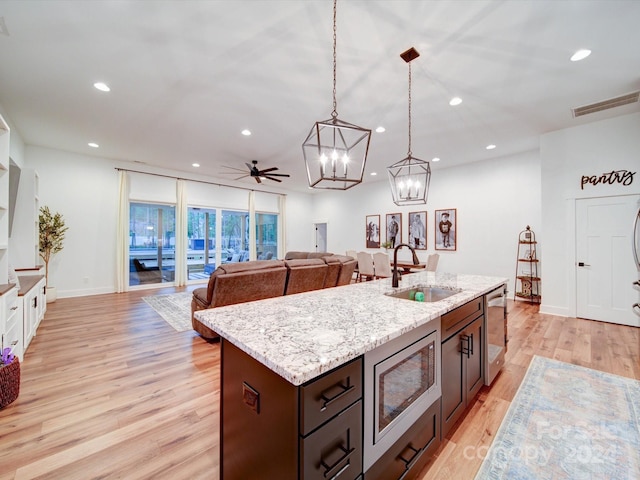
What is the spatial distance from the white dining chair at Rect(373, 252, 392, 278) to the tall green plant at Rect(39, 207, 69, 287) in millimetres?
6587

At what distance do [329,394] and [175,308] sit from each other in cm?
485

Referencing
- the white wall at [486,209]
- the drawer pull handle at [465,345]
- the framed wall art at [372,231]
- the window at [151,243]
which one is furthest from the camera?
the framed wall art at [372,231]

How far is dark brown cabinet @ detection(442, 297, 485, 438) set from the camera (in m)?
1.68

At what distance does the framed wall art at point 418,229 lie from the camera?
713cm

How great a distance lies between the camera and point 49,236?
17.1 feet

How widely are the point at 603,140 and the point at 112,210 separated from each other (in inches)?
375

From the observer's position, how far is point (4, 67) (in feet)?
9.32

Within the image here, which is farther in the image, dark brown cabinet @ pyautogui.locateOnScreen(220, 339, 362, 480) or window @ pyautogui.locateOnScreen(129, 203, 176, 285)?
window @ pyautogui.locateOnScreen(129, 203, 176, 285)

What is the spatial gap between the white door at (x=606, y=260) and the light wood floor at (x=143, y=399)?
11.5 inches

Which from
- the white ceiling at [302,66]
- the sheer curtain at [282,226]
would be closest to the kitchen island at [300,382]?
the white ceiling at [302,66]

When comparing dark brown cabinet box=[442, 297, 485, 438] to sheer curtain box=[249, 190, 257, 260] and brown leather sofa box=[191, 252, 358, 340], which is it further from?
sheer curtain box=[249, 190, 257, 260]

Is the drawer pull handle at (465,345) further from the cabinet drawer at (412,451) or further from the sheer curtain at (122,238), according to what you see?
the sheer curtain at (122,238)

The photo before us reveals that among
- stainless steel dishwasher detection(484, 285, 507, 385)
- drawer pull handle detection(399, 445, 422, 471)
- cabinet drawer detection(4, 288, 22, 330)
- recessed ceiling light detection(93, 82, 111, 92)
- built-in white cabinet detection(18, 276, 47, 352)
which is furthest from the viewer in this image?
recessed ceiling light detection(93, 82, 111, 92)

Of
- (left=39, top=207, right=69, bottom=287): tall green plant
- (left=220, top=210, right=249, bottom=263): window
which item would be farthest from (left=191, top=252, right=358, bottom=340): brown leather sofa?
(left=220, top=210, right=249, bottom=263): window
